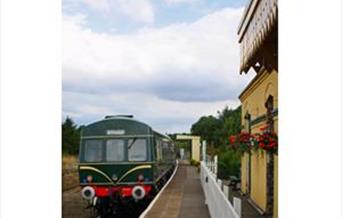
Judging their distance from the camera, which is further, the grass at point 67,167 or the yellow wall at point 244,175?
the yellow wall at point 244,175

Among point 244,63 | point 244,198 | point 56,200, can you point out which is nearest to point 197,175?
point 244,198

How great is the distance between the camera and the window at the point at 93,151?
7.25m

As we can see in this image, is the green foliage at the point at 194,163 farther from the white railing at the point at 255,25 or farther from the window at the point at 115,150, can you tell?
the white railing at the point at 255,25

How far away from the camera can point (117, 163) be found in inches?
282

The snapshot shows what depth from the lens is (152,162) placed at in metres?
7.29

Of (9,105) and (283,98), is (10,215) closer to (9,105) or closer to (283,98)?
(9,105)

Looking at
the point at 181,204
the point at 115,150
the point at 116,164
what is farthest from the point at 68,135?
the point at 181,204

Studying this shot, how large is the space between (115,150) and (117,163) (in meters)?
0.21

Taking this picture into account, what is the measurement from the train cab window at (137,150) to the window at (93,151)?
1.26ft

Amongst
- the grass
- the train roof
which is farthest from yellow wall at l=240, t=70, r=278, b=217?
the grass

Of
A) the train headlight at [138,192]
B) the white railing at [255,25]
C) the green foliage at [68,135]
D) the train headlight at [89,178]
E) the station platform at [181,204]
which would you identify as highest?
the white railing at [255,25]

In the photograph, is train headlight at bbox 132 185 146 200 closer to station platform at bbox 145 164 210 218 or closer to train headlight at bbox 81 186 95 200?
station platform at bbox 145 164 210 218

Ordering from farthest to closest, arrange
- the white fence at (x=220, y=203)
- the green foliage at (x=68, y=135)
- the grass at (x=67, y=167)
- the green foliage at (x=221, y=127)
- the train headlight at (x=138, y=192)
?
the train headlight at (x=138, y=192) → the green foliage at (x=221, y=127) → the white fence at (x=220, y=203) → the grass at (x=67, y=167) → the green foliage at (x=68, y=135)

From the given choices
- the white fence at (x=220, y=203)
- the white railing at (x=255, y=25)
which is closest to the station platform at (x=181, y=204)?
the white fence at (x=220, y=203)
